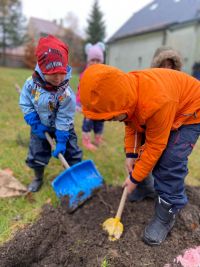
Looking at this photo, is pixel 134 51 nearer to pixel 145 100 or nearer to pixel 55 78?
pixel 55 78

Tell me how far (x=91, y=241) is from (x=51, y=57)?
149 centimetres

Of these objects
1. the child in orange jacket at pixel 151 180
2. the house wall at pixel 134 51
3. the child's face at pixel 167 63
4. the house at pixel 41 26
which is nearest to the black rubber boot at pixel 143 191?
the child in orange jacket at pixel 151 180

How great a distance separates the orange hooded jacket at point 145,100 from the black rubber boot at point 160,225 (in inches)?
15.1

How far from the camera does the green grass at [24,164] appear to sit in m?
2.56

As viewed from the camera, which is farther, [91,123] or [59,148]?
[91,123]

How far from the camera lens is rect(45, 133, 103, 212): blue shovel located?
2691 millimetres

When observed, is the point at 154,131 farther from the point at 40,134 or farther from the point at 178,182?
the point at 40,134

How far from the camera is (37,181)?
3.07 meters

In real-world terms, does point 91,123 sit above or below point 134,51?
below

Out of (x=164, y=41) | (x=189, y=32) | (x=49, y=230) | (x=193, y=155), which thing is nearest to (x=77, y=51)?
(x=164, y=41)

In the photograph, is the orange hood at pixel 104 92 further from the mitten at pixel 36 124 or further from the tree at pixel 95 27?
the tree at pixel 95 27

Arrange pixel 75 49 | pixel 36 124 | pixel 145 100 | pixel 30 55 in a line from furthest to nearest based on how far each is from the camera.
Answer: pixel 75 49 → pixel 30 55 → pixel 36 124 → pixel 145 100

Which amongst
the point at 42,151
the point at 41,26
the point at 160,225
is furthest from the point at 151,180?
the point at 41,26

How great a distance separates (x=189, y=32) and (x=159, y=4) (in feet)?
22.0
